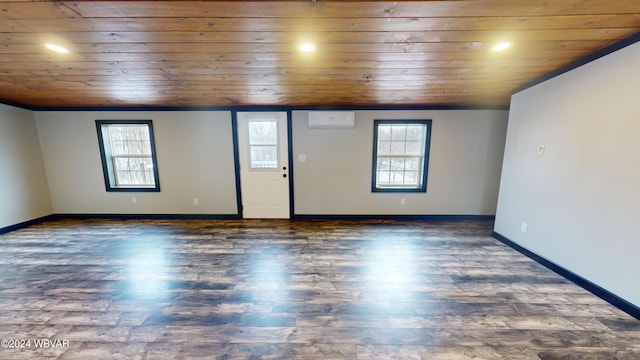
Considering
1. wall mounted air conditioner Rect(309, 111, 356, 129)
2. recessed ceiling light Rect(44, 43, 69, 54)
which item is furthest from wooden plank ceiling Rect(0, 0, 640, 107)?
wall mounted air conditioner Rect(309, 111, 356, 129)

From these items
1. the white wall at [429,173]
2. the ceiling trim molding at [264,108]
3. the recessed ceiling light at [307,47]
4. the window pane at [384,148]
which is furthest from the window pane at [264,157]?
the recessed ceiling light at [307,47]

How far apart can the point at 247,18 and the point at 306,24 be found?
1.43 ft

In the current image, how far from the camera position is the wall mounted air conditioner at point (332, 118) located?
3904 mm

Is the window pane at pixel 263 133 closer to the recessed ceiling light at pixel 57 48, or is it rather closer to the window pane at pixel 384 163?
the window pane at pixel 384 163

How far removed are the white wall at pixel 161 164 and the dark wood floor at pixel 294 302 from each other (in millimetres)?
1069

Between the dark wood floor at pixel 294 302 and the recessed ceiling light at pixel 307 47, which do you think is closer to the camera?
the dark wood floor at pixel 294 302

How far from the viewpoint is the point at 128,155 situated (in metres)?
4.21

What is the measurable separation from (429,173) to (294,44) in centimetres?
318

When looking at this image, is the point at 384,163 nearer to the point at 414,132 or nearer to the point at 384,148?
the point at 384,148

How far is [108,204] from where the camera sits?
428 centimetres

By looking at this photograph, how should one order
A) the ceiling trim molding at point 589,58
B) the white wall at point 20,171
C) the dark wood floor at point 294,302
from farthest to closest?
the white wall at point 20,171 < the ceiling trim molding at point 589,58 < the dark wood floor at point 294,302

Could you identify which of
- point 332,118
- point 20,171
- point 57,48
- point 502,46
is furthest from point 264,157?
point 20,171

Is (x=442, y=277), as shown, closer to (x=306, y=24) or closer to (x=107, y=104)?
(x=306, y=24)

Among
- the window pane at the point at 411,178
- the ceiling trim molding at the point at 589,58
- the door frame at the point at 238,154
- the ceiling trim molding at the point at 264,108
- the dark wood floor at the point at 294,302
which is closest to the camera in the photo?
the dark wood floor at the point at 294,302
